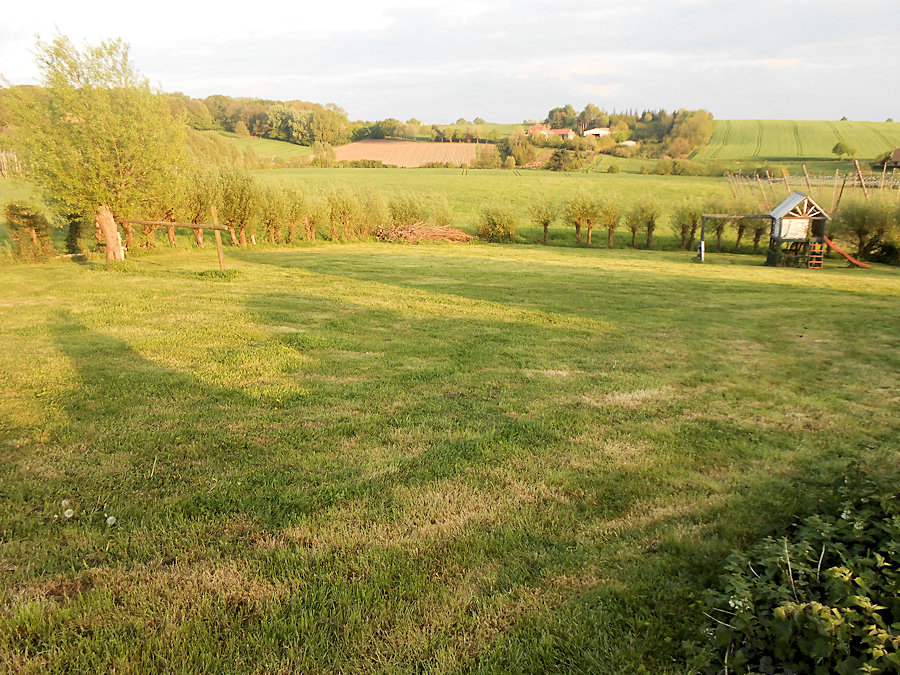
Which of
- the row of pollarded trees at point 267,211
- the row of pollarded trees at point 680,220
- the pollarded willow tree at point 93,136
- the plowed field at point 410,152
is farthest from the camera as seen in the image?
the plowed field at point 410,152

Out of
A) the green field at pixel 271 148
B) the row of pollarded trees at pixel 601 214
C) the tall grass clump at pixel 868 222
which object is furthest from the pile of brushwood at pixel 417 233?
the green field at pixel 271 148

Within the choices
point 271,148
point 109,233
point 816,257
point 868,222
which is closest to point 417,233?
point 109,233

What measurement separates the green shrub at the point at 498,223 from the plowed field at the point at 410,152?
44.0 m

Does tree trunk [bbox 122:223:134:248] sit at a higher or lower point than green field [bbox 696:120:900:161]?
lower

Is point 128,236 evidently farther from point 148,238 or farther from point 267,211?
point 267,211

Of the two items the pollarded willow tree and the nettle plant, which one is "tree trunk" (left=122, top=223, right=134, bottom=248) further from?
the nettle plant

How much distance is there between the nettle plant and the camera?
2117 millimetres

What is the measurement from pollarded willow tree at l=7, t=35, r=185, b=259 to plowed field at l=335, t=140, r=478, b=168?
6084 cm

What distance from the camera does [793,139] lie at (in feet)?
262

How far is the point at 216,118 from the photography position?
8612cm

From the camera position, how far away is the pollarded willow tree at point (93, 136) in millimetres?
16359

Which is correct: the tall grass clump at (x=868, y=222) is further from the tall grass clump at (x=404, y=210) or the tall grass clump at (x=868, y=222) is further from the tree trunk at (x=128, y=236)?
the tree trunk at (x=128, y=236)

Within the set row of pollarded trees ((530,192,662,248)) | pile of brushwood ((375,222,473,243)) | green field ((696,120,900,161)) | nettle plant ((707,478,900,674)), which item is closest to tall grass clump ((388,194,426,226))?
pile of brushwood ((375,222,473,243))

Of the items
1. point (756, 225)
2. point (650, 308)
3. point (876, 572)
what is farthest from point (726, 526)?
point (756, 225)
